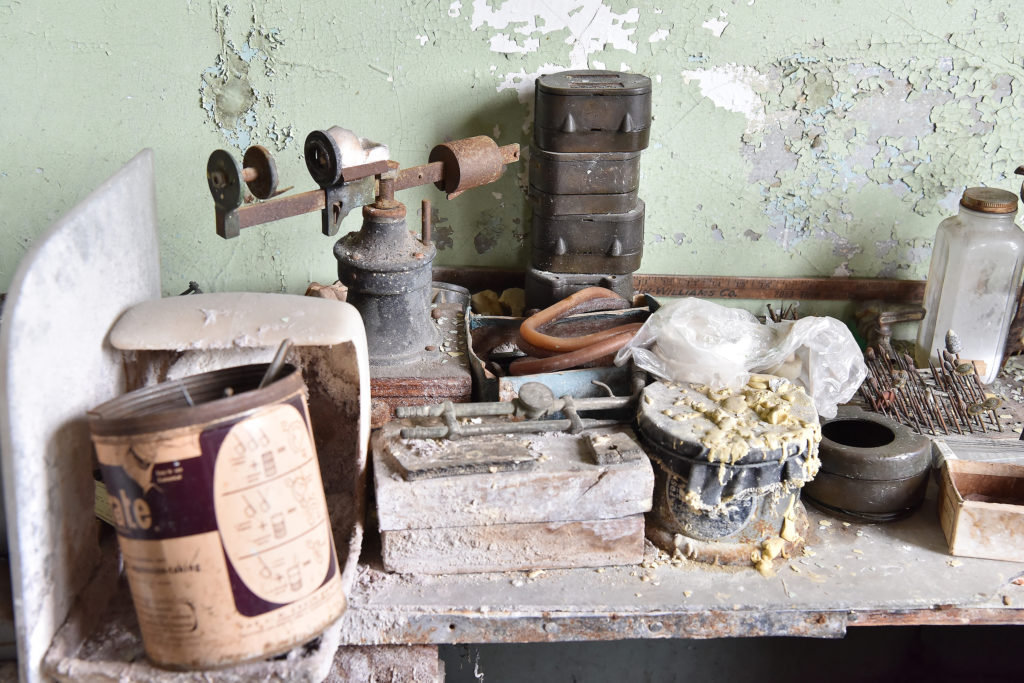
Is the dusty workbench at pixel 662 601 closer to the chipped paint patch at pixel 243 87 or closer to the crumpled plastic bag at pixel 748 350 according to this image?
the crumpled plastic bag at pixel 748 350

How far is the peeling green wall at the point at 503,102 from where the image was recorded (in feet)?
8.36

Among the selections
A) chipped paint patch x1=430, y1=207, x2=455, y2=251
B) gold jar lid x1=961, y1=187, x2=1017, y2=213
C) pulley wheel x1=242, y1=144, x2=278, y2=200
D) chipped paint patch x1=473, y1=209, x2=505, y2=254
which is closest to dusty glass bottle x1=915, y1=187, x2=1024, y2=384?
gold jar lid x1=961, y1=187, x2=1017, y2=213

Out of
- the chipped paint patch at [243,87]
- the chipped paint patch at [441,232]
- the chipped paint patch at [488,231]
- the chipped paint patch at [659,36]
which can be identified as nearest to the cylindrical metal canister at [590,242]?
the chipped paint patch at [488,231]

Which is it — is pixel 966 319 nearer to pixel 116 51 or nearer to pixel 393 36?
pixel 393 36

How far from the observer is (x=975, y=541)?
1.96 m

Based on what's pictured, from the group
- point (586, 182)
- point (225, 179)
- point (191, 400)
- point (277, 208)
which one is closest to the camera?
point (191, 400)

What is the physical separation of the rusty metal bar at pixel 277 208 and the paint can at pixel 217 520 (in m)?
0.45

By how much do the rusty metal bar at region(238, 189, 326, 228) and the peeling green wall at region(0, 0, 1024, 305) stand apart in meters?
0.78

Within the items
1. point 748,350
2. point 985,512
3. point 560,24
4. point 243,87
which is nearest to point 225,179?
point 243,87

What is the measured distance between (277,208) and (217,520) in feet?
2.37

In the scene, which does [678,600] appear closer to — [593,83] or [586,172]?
[586,172]

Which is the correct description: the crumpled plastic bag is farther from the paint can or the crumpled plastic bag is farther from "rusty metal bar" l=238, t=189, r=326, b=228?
the paint can

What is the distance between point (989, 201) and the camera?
2465 mm

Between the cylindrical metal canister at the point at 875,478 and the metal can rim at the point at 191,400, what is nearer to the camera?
the metal can rim at the point at 191,400
